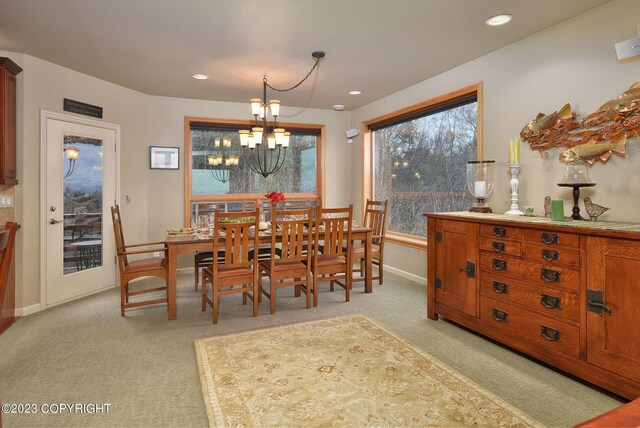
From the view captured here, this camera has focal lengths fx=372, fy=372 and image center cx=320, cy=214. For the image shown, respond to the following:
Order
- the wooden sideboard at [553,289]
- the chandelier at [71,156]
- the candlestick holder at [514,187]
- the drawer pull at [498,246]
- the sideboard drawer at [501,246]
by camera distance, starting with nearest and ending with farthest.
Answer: the wooden sideboard at [553,289] < the sideboard drawer at [501,246] < the drawer pull at [498,246] < the candlestick holder at [514,187] < the chandelier at [71,156]

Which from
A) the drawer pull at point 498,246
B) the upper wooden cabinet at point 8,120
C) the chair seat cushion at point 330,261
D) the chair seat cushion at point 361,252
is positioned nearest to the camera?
the drawer pull at point 498,246

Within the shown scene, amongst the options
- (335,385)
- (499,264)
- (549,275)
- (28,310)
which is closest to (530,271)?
(549,275)

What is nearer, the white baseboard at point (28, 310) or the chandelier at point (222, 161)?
the white baseboard at point (28, 310)

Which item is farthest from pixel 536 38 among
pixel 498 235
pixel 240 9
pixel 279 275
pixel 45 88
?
pixel 45 88

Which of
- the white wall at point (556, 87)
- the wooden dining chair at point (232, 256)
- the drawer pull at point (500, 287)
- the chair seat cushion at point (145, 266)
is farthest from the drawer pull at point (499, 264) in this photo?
the chair seat cushion at point (145, 266)

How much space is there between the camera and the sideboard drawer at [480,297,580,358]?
2.36 metres

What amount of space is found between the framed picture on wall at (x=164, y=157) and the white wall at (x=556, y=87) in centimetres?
375

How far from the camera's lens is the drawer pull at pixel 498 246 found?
2.80 m

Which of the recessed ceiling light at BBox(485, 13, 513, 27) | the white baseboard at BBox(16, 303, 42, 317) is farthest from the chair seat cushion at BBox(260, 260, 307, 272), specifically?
the recessed ceiling light at BBox(485, 13, 513, 27)

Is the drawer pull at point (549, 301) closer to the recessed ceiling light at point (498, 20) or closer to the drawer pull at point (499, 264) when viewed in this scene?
the drawer pull at point (499, 264)

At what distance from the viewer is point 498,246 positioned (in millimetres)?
2826

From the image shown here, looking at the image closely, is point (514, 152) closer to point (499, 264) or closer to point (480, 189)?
point (480, 189)

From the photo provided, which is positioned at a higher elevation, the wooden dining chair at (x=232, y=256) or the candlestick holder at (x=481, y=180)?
the candlestick holder at (x=481, y=180)

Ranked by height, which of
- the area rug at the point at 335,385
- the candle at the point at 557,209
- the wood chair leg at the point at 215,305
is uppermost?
the candle at the point at 557,209
